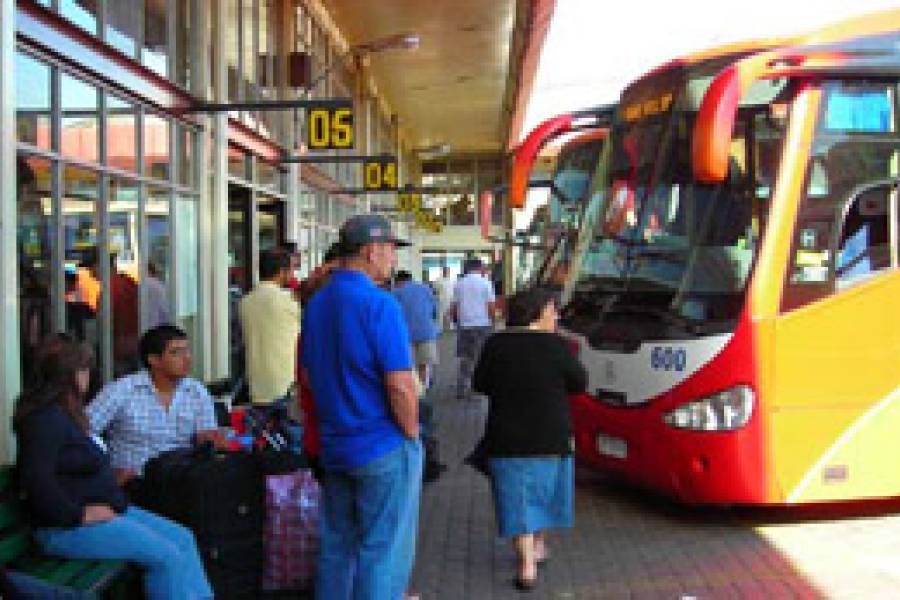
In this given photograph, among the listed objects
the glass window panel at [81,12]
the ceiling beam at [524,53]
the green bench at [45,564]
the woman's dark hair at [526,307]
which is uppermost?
the ceiling beam at [524,53]

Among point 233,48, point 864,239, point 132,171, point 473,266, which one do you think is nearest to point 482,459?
point 864,239

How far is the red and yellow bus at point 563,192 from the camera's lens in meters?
9.65

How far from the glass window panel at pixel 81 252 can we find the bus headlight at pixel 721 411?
3.91m

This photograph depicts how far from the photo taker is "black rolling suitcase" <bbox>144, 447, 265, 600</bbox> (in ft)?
17.3

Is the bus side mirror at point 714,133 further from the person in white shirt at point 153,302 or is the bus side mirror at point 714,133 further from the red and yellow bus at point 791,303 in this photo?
the person in white shirt at point 153,302

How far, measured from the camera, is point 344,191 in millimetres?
19125

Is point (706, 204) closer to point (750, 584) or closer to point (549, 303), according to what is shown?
point (549, 303)

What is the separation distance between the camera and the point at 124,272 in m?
8.70

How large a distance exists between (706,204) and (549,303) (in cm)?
186

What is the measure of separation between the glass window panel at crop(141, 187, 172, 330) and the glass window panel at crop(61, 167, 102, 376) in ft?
3.62

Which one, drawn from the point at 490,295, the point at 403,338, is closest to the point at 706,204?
the point at 403,338

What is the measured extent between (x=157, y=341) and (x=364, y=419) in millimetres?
1620

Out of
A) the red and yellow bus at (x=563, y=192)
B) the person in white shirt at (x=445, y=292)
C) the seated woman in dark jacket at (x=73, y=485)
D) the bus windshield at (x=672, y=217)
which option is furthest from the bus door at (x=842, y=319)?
the person in white shirt at (x=445, y=292)

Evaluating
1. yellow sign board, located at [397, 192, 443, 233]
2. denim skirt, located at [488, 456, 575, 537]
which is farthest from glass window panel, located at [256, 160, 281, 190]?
denim skirt, located at [488, 456, 575, 537]
